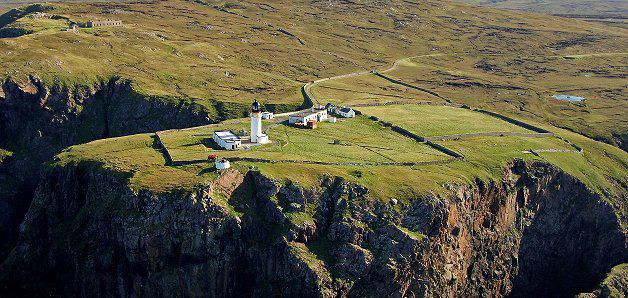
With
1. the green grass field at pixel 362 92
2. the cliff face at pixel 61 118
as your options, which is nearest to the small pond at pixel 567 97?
the green grass field at pixel 362 92

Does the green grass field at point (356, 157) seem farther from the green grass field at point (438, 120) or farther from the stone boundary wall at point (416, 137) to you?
the green grass field at point (438, 120)

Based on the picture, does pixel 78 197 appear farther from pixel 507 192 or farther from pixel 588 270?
pixel 588 270

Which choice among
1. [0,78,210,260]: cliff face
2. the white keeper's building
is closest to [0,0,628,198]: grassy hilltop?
the white keeper's building

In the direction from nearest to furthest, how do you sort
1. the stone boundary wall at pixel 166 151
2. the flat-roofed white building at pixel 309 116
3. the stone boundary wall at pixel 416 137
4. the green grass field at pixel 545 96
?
1. the stone boundary wall at pixel 166 151
2. the stone boundary wall at pixel 416 137
3. the flat-roofed white building at pixel 309 116
4. the green grass field at pixel 545 96

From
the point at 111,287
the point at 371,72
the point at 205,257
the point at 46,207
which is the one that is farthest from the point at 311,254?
the point at 371,72

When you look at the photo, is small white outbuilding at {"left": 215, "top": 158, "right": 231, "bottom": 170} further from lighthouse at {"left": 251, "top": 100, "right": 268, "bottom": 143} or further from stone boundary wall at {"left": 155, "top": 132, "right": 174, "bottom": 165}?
lighthouse at {"left": 251, "top": 100, "right": 268, "bottom": 143}
